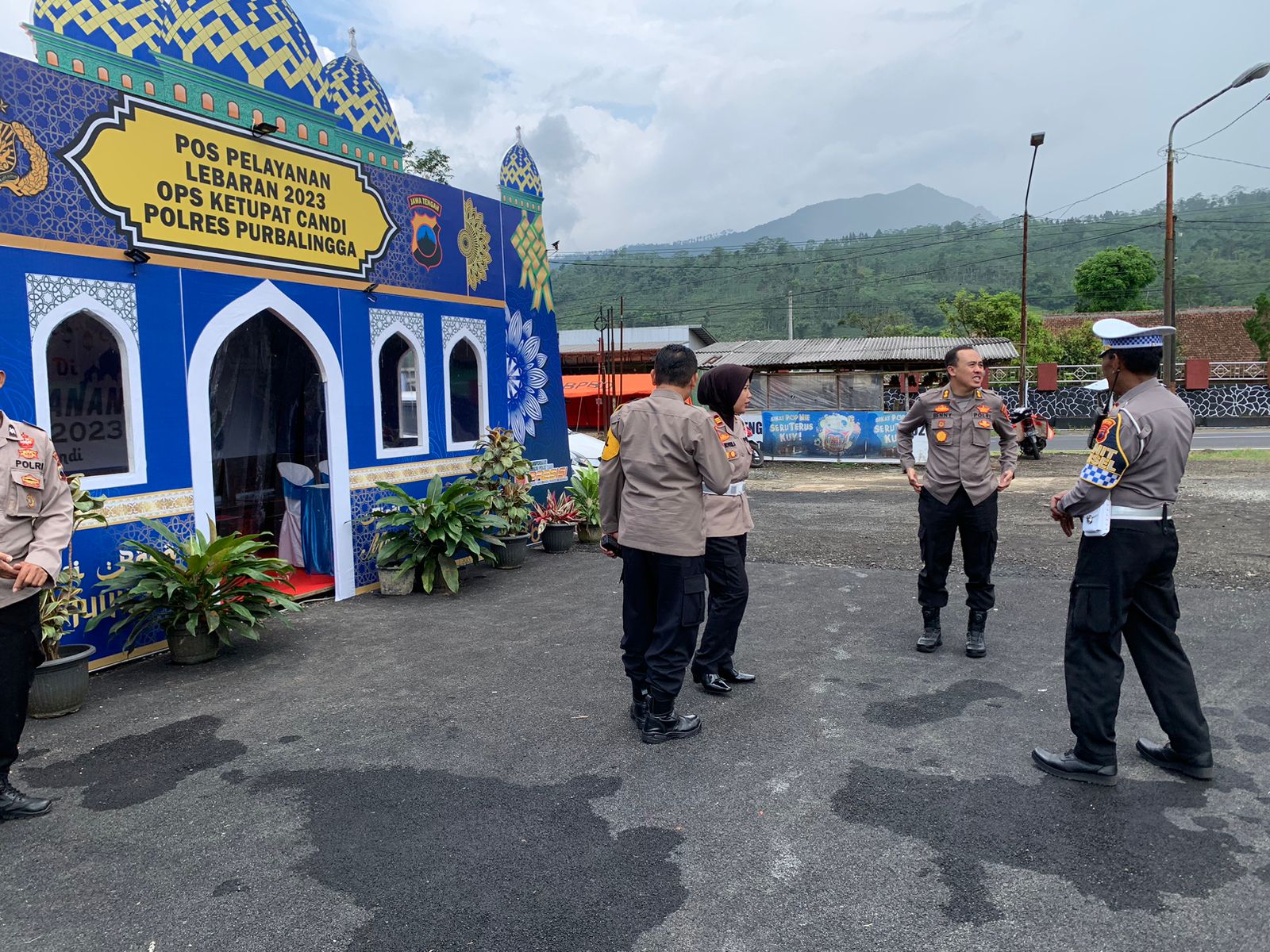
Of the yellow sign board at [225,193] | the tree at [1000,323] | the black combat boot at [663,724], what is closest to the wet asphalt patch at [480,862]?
the black combat boot at [663,724]

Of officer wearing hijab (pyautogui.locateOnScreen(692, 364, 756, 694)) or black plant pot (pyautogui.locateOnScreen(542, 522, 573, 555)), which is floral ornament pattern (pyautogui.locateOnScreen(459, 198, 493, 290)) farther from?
officer wearing hijab (pyautogui.locateOnScreen(692, 364, 756, 694))

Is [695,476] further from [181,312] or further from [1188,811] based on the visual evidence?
[181,312]

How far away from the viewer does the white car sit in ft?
42.5

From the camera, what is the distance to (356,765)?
3820mm

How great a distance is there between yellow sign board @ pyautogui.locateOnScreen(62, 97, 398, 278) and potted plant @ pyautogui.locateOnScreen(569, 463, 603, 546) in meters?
3.64

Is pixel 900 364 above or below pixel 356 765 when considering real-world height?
above

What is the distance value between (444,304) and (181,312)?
2.79 m

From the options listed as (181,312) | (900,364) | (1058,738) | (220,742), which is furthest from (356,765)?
(900,364)

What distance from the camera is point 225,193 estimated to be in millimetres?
6191

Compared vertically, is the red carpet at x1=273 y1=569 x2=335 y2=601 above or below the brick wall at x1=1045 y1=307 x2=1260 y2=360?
below

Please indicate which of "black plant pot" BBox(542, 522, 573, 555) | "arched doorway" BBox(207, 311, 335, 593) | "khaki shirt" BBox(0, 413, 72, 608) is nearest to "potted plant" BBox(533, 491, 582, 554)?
"black plant pot" BBox(542, 522, 573, 555)

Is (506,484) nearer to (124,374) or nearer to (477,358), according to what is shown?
(477,358)

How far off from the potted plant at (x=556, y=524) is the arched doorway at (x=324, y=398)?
244 centimetres

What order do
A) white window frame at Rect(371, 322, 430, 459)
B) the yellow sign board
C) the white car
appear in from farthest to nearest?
the white car
white window frame at Rect(371, 322, 430, 459)
the yellow sign board
